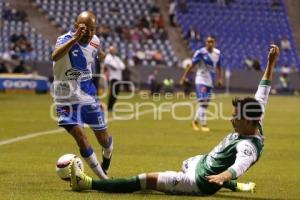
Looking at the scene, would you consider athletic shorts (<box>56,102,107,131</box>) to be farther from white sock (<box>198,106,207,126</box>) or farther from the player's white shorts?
white sock (<box>198,106,207,126</box>)

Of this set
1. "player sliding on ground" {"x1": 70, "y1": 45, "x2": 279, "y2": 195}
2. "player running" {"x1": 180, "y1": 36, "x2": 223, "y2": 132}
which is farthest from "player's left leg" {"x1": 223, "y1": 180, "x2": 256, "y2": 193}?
"player running" {"x1": 180, "y1": 36, "x2": 223, "y2": 132}

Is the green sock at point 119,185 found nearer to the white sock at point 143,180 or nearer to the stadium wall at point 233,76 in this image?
the white sock at point 143,180

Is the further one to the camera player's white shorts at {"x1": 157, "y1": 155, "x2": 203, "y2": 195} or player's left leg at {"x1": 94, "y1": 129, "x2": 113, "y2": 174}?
player's left leg at {"x1": 94, "y1": 129, "x2": 113, "y2": 174}

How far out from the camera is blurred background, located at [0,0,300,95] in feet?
137

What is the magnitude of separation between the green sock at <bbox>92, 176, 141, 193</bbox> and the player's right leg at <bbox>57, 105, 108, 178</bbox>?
651mm

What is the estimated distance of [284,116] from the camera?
86.1ft

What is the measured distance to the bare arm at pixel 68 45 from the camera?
8.91 m

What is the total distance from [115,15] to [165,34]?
315 cm

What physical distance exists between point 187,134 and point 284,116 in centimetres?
874

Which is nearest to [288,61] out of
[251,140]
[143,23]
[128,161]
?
[143,23]

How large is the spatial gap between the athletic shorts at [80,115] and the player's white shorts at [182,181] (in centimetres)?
146

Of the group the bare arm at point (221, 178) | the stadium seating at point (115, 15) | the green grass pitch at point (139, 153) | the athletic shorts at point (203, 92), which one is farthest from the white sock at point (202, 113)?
the stadium seating at point (115, 15)

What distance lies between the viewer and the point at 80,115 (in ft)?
31.6

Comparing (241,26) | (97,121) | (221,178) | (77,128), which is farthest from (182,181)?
(241,26)
